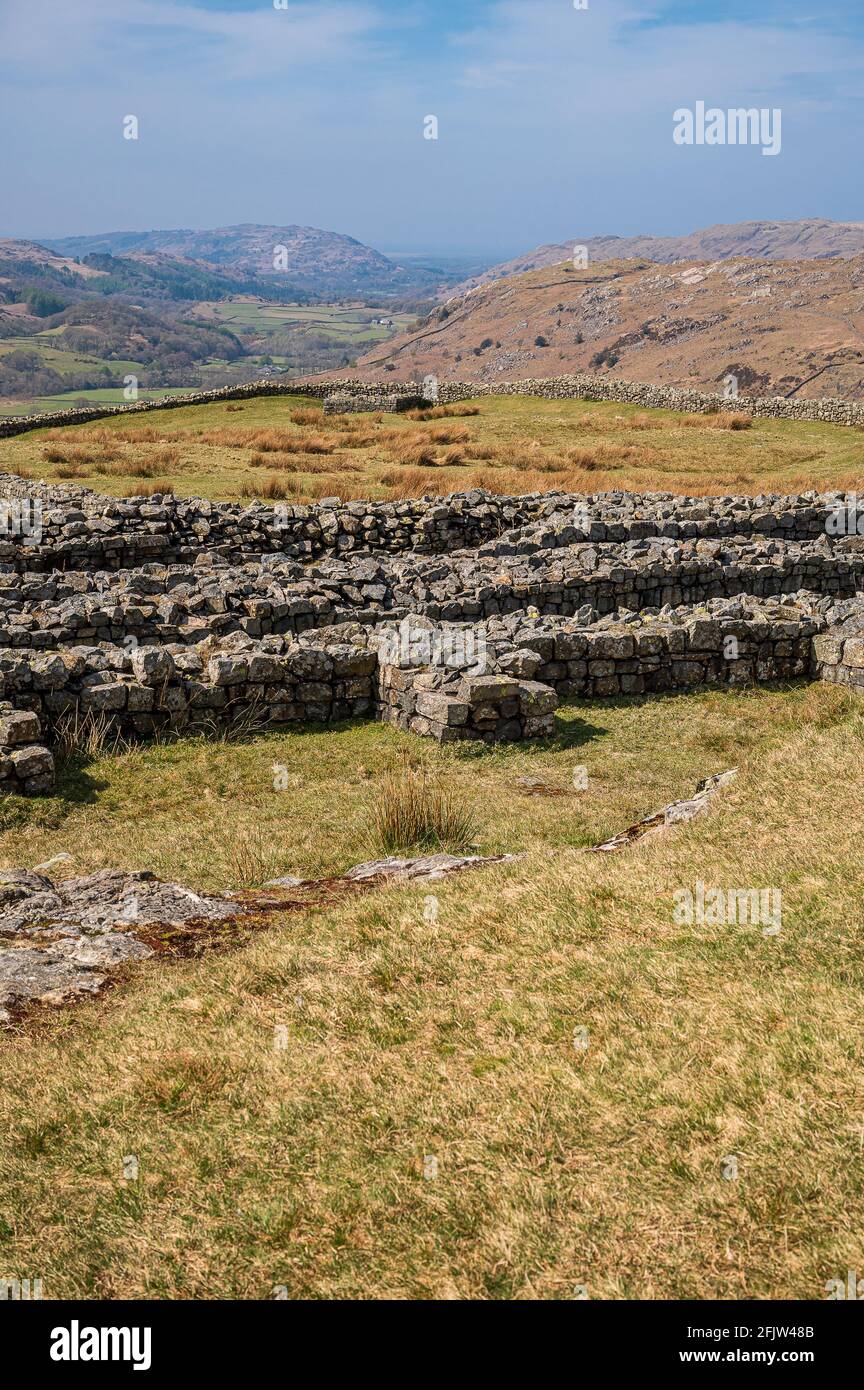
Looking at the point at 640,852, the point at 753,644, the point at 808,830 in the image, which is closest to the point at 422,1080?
the point at 640,852

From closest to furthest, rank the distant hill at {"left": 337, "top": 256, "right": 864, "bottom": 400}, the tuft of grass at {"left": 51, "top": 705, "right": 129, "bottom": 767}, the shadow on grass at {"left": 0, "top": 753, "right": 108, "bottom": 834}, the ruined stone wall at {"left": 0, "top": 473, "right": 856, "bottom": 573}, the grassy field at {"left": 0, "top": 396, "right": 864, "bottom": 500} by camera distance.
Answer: the shadow on grass at {"left": 0, "top": 753, "right": 108, "bottom": 834} → the tuft of grass at {"left": 51, "top": 705, "right": 129, "bottom": 767} → the ruined stone wall at {"left": 0, "top": 473, "right": 856, "bottom": 573} → the grassy field at {"left": 0, "top": 396, "right": 864, "bottom": 500} → the distant hill at {"left": 337, "top": 256, "right": 864, "bottom": 400}

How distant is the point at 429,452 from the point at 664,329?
72391mm

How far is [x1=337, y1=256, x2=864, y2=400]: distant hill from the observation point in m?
78.9

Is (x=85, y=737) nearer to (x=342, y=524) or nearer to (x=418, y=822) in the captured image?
(x=418, y=822)

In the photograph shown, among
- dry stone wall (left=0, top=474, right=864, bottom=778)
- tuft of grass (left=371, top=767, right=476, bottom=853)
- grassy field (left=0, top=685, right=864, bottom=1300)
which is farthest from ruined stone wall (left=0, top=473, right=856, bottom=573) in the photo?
grassy field (left=0, top=685, right=864, bottom=1300)

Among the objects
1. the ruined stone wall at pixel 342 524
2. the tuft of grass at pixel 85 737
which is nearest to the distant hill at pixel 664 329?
the ruined stone wall at pixel 342 524

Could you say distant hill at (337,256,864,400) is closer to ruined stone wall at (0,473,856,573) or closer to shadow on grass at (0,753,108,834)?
ruined stone wall at (0,473,856,573)

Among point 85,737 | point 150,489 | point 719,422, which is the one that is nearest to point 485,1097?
point 85,737

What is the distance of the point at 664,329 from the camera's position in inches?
3917

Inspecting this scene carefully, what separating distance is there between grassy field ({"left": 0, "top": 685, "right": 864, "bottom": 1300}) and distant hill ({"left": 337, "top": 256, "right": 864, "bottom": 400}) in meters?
67.5

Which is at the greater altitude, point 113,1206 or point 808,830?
Answer: point 808,830

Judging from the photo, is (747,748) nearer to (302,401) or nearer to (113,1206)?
(113,1206)

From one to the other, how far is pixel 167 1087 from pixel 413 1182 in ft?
5.06
